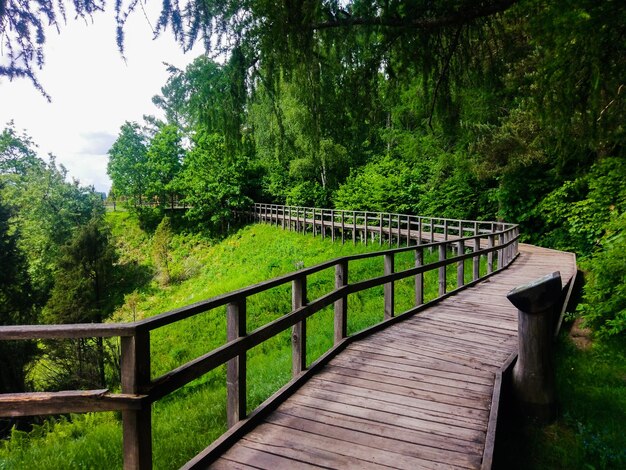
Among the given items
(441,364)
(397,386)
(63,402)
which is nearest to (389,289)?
(441,364)

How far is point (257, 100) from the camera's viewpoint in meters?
4.17

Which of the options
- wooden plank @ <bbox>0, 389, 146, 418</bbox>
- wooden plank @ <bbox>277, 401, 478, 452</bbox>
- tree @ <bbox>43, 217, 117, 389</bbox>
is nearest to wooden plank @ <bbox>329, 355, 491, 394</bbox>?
wooden plank @ <bbox>277, 401, 478, 452</bbox>

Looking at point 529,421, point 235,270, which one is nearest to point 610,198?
point 529,421

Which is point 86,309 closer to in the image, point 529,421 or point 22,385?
point 22,385

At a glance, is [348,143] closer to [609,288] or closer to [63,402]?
[63,402]

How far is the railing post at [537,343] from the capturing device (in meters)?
4.18

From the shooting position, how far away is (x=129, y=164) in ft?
139

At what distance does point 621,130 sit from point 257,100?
4.66 metres

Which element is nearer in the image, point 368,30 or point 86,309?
point 368,30

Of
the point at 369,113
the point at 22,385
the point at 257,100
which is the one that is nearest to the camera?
the point at 257,100

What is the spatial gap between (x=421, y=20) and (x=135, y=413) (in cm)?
379

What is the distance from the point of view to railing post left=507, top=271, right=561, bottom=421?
13.7 feet

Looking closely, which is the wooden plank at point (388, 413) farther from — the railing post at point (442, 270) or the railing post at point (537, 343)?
the railing post at point (442, 270)

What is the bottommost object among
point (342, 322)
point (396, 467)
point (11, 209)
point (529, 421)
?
point (529, 421)
